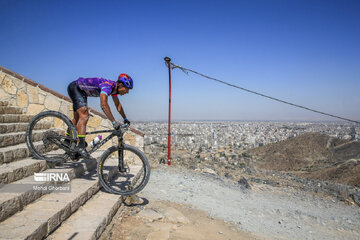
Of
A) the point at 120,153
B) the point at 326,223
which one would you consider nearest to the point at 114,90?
the point at 120,153

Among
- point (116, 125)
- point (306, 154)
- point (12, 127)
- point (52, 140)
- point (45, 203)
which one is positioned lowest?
point (306, 154)

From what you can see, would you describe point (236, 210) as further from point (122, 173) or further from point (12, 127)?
point (12, 127)

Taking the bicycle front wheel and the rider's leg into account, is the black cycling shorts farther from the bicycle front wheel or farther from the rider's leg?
the bicycle front wheel

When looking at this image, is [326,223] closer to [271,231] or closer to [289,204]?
[289,204]

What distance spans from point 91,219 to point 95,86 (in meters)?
2.09

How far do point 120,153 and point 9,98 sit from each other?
12.2 feet

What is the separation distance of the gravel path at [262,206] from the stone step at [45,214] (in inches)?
58.8

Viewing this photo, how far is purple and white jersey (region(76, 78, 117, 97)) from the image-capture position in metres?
3.45

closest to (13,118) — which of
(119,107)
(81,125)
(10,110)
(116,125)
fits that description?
(10,110)

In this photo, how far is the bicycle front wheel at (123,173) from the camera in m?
3.37

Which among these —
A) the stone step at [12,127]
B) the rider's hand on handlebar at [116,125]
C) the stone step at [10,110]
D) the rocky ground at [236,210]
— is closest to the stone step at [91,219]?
the rocky ground at [236,210]

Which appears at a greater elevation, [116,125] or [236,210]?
[116,125]

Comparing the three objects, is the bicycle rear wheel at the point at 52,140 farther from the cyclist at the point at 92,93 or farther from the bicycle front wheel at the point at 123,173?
the bicycle front wheel at the point at 123,173

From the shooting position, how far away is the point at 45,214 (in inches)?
91.3
